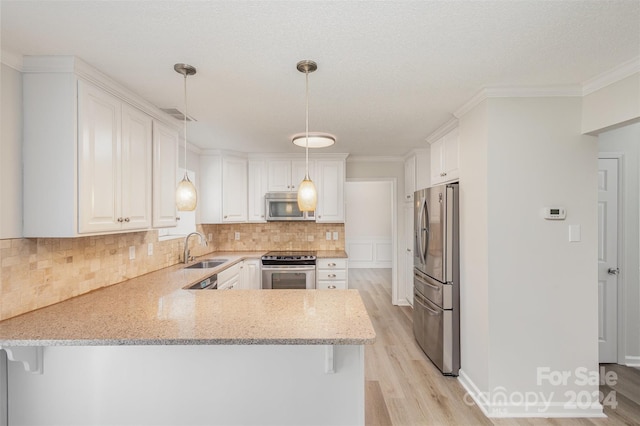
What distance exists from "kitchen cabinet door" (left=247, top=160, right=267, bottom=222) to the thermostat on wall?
10.7 ft

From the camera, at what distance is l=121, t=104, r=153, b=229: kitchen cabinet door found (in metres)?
2.08

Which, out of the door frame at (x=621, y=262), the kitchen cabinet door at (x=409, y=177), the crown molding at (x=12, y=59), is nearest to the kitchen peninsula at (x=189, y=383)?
the crown molding at (x=12, y=59)

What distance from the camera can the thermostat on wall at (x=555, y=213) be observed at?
2.13 meters

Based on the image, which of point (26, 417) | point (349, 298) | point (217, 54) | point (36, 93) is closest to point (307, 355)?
point (349, 298)

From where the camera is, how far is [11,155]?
1618 mm

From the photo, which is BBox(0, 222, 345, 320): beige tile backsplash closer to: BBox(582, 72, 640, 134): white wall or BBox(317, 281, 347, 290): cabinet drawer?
BBox(317, 281, 347, 290): cabinet drawer

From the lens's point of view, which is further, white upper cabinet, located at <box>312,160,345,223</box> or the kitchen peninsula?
white upper cabinet, located at <box>312,160,345,223</box>

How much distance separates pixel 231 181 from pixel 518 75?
135 inches

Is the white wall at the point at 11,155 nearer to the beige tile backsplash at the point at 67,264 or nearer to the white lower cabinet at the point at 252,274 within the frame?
the beige tile backsplash at the point at 67,264

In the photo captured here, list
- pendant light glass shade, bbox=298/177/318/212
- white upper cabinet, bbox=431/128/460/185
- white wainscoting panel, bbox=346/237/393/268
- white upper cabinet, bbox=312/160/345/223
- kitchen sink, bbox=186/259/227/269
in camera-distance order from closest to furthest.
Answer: pendant light glass shade, bbox=298/177/318/212, white upper cabinet, bbox=431/128/460/185, kitchen sink, bbox=186/259/227/269, white upper cabinet, bbox=312/160/345/223, white wainscoting panel, bbox=346/237/393/268

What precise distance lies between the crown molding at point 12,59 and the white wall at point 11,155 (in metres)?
0.02

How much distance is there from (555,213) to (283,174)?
3156 millimetres

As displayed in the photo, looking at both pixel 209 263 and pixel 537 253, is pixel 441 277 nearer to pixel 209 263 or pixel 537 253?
pixel 537 253

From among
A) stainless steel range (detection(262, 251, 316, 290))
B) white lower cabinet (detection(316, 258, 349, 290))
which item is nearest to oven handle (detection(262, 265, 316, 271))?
Result: stainless steel range (detection(262, 251, 316, 290))
